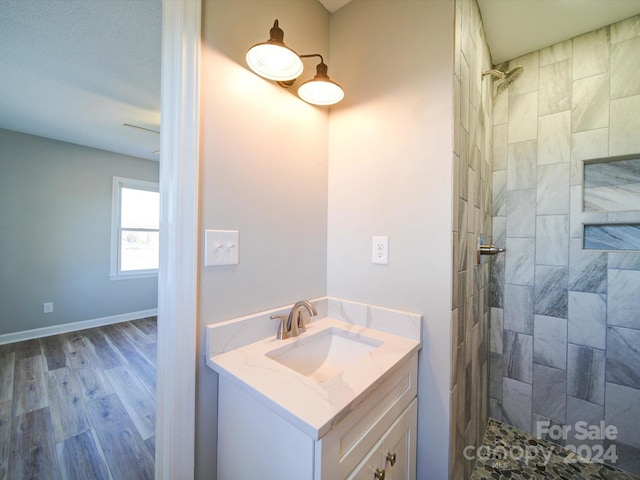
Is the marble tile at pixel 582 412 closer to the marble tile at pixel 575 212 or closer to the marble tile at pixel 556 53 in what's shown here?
the marble tile at pixel 575 212

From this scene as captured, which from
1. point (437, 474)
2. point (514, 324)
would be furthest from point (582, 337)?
point (437, 474)

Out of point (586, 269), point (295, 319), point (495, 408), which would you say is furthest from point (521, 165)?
point (295, 319)

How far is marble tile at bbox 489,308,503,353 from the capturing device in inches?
70.1

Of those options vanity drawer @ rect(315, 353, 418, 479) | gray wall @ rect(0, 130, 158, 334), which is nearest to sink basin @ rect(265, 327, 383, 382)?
vanity drawer @ rect(315, 353, 418, 479)

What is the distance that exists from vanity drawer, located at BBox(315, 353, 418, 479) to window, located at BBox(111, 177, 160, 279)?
4065 millimetres

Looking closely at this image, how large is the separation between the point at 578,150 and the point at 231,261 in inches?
A: 80.6

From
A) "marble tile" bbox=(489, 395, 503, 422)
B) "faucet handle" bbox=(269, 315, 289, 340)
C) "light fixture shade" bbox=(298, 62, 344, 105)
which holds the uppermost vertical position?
"light fixture shade" bbox=(298, 62, 344, 105)

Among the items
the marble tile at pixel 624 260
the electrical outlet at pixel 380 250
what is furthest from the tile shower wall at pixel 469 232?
the marble tile at pixel 624 260

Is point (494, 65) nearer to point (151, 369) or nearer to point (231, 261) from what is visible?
point (231, 261)

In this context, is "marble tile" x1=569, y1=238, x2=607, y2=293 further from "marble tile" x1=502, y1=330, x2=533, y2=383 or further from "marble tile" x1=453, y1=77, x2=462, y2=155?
"marble tile" x1=453, y1=77, x2=462, y2=155

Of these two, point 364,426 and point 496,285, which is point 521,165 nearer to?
point 496,285

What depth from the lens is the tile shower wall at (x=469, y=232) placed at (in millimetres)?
1022

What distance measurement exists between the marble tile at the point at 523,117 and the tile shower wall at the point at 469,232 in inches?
8.0

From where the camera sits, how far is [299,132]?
3.91 feet
